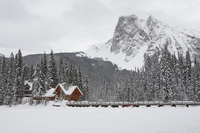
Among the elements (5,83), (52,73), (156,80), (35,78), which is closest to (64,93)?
(52,73)

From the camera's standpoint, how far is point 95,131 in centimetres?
1809

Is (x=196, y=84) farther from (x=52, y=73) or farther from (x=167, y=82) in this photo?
(x=52, y=73)

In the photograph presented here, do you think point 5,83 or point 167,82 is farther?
point 5,83

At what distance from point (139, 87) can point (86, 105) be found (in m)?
34.6

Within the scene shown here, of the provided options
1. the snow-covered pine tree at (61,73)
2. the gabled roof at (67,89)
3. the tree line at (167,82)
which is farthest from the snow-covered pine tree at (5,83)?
the tree line at (167,82)

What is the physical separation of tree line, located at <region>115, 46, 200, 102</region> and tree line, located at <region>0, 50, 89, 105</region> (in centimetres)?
2373

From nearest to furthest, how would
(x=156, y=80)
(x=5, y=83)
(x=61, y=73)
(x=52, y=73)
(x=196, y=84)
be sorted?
1. (x=196, y=84)
2. (x=5, y=83)
3. (x=156, y=80)
4. (x=52, y=73)
5. (x=61, y=73)

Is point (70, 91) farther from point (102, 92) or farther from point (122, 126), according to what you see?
point (102, 92)

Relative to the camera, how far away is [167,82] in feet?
166

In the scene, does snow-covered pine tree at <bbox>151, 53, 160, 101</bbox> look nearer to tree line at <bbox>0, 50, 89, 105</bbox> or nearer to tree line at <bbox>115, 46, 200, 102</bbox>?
tree line at <bbox>115, 46, 200, 102</bbox>

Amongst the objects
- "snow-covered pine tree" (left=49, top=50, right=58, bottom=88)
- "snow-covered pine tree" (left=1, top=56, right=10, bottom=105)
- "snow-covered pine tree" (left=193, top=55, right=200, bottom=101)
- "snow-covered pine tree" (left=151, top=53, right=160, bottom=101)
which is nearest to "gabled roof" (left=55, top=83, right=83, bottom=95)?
"snow-covered pine tree" (left=49, top=50, right=58, bottom=88)

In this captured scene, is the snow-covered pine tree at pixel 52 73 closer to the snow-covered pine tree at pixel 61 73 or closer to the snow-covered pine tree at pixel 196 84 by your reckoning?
the snow-covered pine tree at pixel 61 73

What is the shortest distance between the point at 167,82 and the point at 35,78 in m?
41.3

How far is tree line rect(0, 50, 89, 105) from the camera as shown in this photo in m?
55.1
